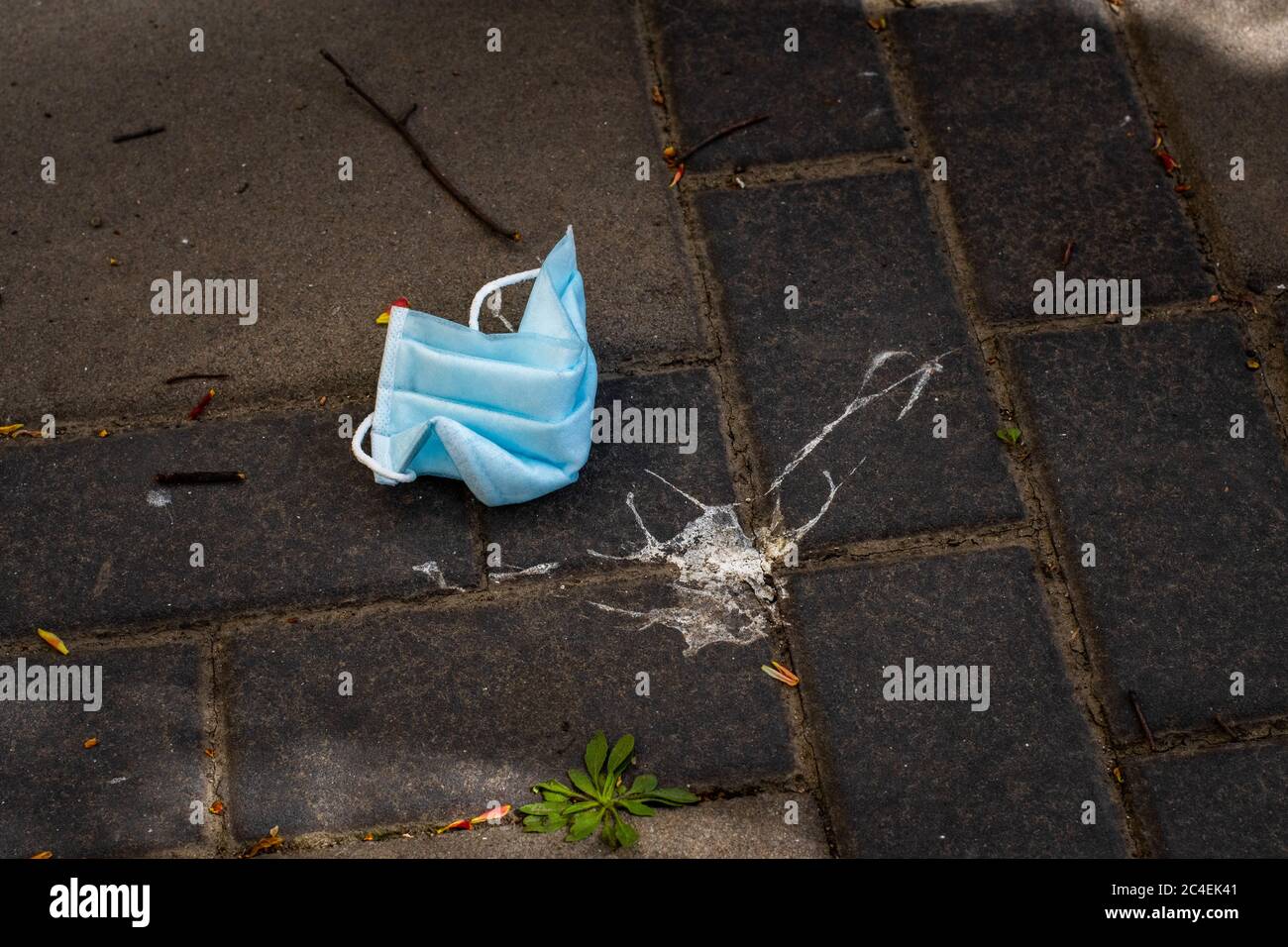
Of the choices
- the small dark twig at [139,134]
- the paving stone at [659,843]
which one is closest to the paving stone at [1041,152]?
the paving stone at [659,843]

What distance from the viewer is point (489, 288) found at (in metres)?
2.72

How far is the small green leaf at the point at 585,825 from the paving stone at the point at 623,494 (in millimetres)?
481

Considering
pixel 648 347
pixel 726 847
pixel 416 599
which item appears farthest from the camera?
pixel 648 347

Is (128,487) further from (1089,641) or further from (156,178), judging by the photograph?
(1089,641)

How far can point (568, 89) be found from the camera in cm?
307

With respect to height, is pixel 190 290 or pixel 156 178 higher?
pixel 156 178

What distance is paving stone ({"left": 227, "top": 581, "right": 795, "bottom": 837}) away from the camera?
2.41m

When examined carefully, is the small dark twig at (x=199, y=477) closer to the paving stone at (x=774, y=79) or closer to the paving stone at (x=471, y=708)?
the paving stone at (x=471, y=708)

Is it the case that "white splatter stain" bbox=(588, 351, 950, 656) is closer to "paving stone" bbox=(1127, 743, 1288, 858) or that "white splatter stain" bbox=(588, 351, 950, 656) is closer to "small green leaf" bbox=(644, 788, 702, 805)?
"small green leaf" bbox=(644, 788, 702, 805)

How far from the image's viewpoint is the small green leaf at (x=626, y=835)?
2352mm

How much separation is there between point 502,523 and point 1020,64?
165 cm

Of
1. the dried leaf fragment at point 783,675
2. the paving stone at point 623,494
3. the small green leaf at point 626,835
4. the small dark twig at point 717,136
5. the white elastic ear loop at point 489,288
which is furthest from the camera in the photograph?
the small dark twig at point 717,136

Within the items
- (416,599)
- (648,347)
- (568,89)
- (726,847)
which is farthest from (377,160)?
(726,847)

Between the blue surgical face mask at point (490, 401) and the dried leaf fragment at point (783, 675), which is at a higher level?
the blue surgical face mask at point (490, 401)
